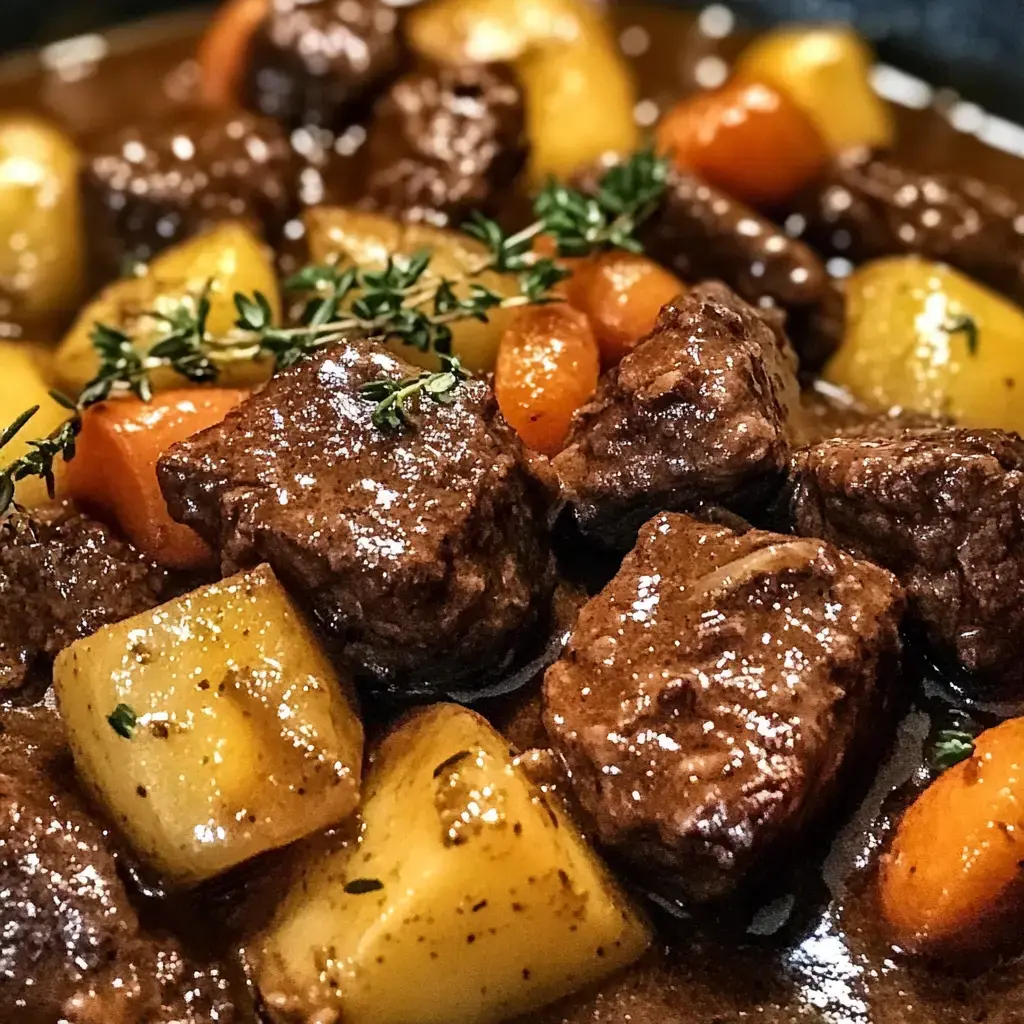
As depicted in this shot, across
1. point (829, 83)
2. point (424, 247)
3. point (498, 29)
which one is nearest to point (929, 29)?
point (829, 83)

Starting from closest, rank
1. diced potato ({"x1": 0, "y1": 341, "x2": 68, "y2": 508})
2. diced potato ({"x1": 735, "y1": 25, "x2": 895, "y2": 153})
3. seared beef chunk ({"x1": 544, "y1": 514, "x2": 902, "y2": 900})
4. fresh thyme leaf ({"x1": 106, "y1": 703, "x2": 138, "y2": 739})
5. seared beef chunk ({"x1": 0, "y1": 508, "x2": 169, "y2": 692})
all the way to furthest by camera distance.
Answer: seared beef chunk ({"x1": 544, "y1": 514, "x2": 902, "y2": 900}) → fresh thyme leaf ({"x1": 106, "y1": 703, "x2": 138, "y2": 739}) → seared beef chunk ({"x1": 0, "y1": 508, "x2": 169, "y2": 692}) → diced potato ({"x1": 0, "y1": 341, "x2": 68, "y2": 508}) → diced potato ({"x1": 735, "y1": 25, "x2": 895, "y2": 153})

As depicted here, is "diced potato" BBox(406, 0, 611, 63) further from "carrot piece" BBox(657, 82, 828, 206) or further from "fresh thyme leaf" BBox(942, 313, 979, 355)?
"fresh thyme leaf" BBox(942, 313, 979, 355)

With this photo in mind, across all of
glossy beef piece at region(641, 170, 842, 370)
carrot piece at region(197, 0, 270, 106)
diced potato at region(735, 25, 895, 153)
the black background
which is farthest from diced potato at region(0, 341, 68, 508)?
diced potato at region(735, 25, 895, 153)

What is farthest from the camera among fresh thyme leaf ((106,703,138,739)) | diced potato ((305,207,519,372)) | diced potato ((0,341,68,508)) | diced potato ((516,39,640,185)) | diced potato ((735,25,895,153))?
diced potato ((735,25,895,153))

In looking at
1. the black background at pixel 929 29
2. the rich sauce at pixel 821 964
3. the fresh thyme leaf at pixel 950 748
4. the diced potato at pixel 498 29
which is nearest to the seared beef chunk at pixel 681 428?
the rich sauce at pixel 821 964

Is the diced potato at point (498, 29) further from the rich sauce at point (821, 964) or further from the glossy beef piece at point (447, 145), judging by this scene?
the rich sauce at point (821, 964)

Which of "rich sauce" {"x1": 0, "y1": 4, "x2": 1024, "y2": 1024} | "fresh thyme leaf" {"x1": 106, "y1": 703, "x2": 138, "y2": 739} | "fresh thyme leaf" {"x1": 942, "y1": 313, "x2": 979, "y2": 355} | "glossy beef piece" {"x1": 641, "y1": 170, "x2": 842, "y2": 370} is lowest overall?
"rich sauce" {"x1": 0, "y1": 4, "x2": 1024, "y2": 1024}
